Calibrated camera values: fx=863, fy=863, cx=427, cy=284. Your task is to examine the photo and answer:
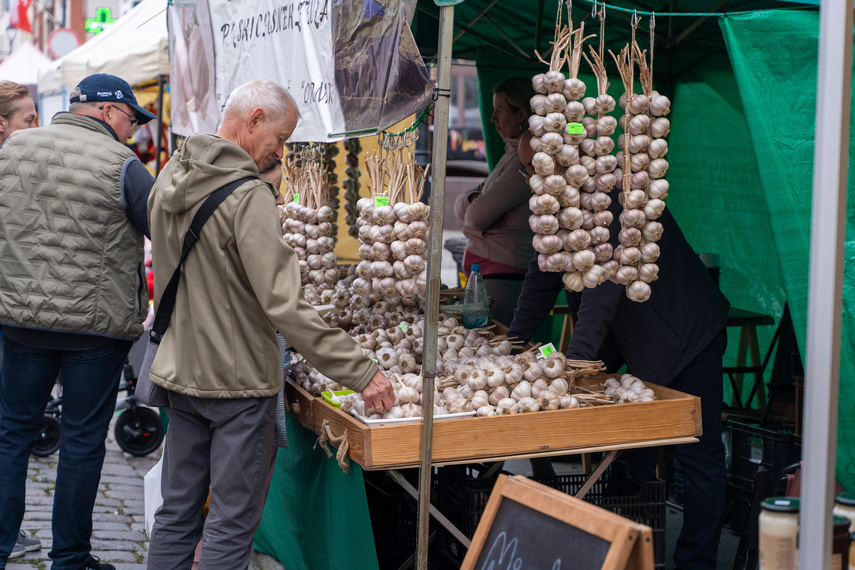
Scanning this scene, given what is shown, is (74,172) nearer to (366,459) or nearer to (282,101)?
(282,101)

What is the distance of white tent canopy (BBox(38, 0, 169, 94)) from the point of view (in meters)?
7.16

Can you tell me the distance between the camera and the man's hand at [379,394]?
269 centimetres

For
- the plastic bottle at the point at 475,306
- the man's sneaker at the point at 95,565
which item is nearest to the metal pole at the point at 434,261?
the plastic bottle at the point at 475,306

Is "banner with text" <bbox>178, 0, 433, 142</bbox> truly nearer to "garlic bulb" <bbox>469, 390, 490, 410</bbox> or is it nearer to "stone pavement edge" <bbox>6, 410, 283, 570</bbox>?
"garlic bulb" <bbox>469, 390, 490, 410</bbox>

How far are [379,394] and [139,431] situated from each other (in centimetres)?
363

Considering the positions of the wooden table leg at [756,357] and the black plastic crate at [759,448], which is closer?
the black plastic crate at [759,448]

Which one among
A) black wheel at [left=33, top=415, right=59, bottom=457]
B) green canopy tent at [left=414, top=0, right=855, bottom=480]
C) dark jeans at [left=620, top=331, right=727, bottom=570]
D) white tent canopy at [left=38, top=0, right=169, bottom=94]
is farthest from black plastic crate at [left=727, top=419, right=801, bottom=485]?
white tent canopy at [left=38, top=0, right=169, bottom=94]

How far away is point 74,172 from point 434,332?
173 centimetres

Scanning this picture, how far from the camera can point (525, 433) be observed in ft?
9.20

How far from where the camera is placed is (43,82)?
413 inches

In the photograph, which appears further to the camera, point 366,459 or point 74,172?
point 74,172

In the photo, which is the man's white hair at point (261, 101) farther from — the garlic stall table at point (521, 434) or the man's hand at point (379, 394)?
the garlic stall table at point (521, 434)

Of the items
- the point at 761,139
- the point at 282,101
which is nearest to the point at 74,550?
the point at 282,101

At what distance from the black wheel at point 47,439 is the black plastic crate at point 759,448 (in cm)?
416
